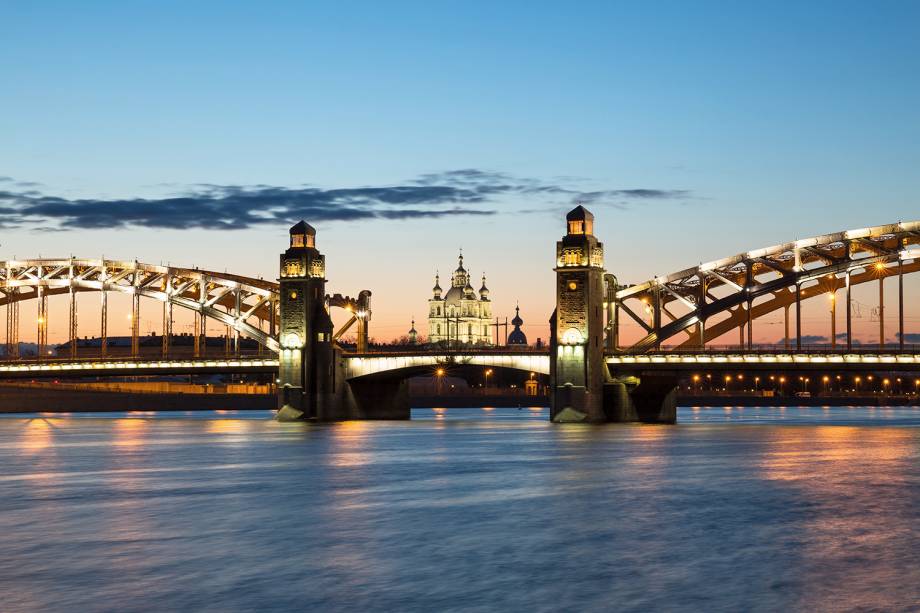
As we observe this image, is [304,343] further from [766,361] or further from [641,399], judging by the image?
[766,361]

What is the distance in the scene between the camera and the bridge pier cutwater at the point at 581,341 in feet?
310

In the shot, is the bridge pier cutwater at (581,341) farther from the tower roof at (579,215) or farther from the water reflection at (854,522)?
the water reflection at (854,522)

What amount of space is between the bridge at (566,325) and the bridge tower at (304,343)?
3.9 inches

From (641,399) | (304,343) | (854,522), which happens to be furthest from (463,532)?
(304,343)

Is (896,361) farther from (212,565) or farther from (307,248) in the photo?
(212,565)

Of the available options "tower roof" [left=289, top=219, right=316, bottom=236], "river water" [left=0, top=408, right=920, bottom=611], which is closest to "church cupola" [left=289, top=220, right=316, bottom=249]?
"tower roof" [left=289, top=219, right=316, bottom=236]

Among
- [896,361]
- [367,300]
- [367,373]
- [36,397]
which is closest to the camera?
[896,361]

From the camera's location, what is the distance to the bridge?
9125 centimetres

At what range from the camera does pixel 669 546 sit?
28.2 metres

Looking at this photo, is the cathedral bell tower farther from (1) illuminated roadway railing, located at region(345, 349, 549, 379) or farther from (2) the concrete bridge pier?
(1) illuminated roadway railing, located at region(345, 349, 549, 379)

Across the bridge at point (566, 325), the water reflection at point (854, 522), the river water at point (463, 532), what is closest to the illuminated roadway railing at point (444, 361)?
the bridge at point (566, 325)

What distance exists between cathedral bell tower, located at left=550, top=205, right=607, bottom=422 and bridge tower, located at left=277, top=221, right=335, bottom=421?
18365 millimetres

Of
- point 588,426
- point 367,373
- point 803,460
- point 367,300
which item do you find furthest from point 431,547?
point 367,300

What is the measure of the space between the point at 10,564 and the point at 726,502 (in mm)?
18795
